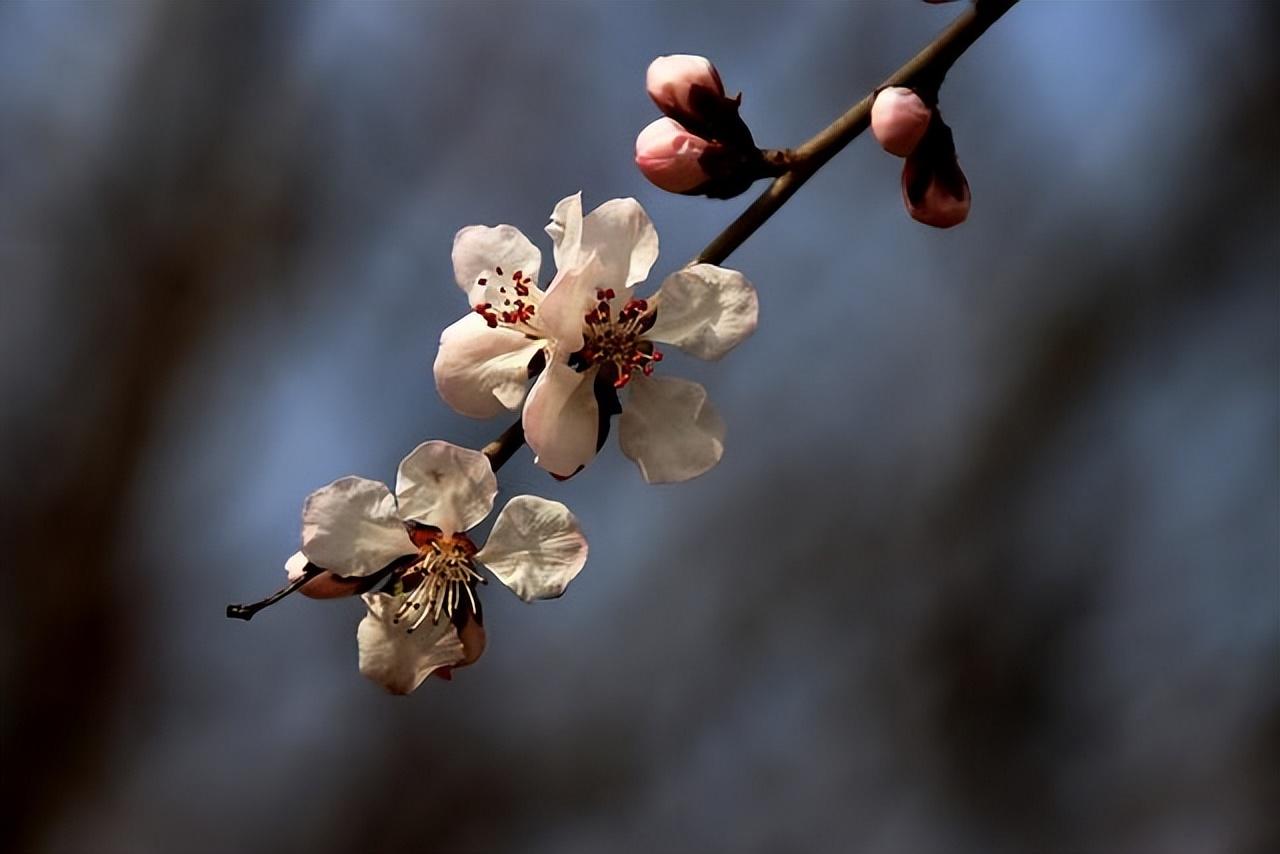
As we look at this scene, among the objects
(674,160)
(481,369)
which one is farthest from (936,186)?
(481,369)

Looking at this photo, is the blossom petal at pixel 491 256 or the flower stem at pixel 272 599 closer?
the flower stem at pixel 272 599

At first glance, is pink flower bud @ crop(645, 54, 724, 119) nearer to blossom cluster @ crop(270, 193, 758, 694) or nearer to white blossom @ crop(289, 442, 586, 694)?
blossom cluster @ crop(270, 193, 758, 694)

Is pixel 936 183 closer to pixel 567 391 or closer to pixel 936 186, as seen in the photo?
pixel 936 186

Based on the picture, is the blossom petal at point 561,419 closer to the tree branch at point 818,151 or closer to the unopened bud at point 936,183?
the tree branch at point 818,151

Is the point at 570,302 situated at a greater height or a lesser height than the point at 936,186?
lesser

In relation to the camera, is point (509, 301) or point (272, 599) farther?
point (509, 301)

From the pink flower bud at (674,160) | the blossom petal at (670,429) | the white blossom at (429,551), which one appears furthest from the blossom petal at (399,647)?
the pink flower bud at (674,160)
